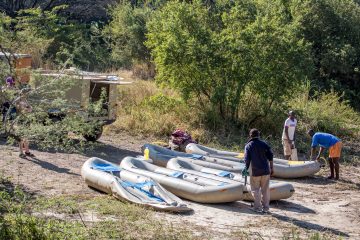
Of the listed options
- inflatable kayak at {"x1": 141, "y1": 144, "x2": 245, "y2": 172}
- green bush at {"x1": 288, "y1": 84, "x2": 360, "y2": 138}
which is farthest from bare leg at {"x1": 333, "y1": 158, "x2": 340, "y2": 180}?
green bush at {"x1": 288, "y1": 84, "x2": 360, "y2": 138}

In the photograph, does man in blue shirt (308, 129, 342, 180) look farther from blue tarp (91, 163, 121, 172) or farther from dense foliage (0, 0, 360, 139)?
blue tarp (91, 163, 121, 172)

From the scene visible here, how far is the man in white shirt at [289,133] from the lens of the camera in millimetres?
16625

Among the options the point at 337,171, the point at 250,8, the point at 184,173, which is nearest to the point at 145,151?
the point at 184,173

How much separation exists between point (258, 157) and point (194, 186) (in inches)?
57.9

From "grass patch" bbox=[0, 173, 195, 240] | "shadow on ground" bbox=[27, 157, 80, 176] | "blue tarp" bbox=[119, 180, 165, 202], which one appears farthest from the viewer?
"shadow on ground" bbox=[27, 157, 80, 176]

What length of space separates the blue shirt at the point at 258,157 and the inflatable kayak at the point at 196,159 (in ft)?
10.2

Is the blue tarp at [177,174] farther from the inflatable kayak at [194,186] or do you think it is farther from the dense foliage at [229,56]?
the dense foliage at [229,56]

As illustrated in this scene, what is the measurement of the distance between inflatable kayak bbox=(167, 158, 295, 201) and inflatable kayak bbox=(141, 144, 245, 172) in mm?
547

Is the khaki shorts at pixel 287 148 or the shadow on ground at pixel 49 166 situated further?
the khaki shorts at pixel 287 148

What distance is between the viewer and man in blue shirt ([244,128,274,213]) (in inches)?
443

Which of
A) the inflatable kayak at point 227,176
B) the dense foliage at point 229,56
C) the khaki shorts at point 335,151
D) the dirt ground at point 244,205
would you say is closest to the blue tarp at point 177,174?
the inflatable kayak at point 227,176

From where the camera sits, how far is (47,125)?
33.2 ft

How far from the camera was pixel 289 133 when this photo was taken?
661 inches

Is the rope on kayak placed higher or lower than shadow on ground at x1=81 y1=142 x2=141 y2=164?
higher
